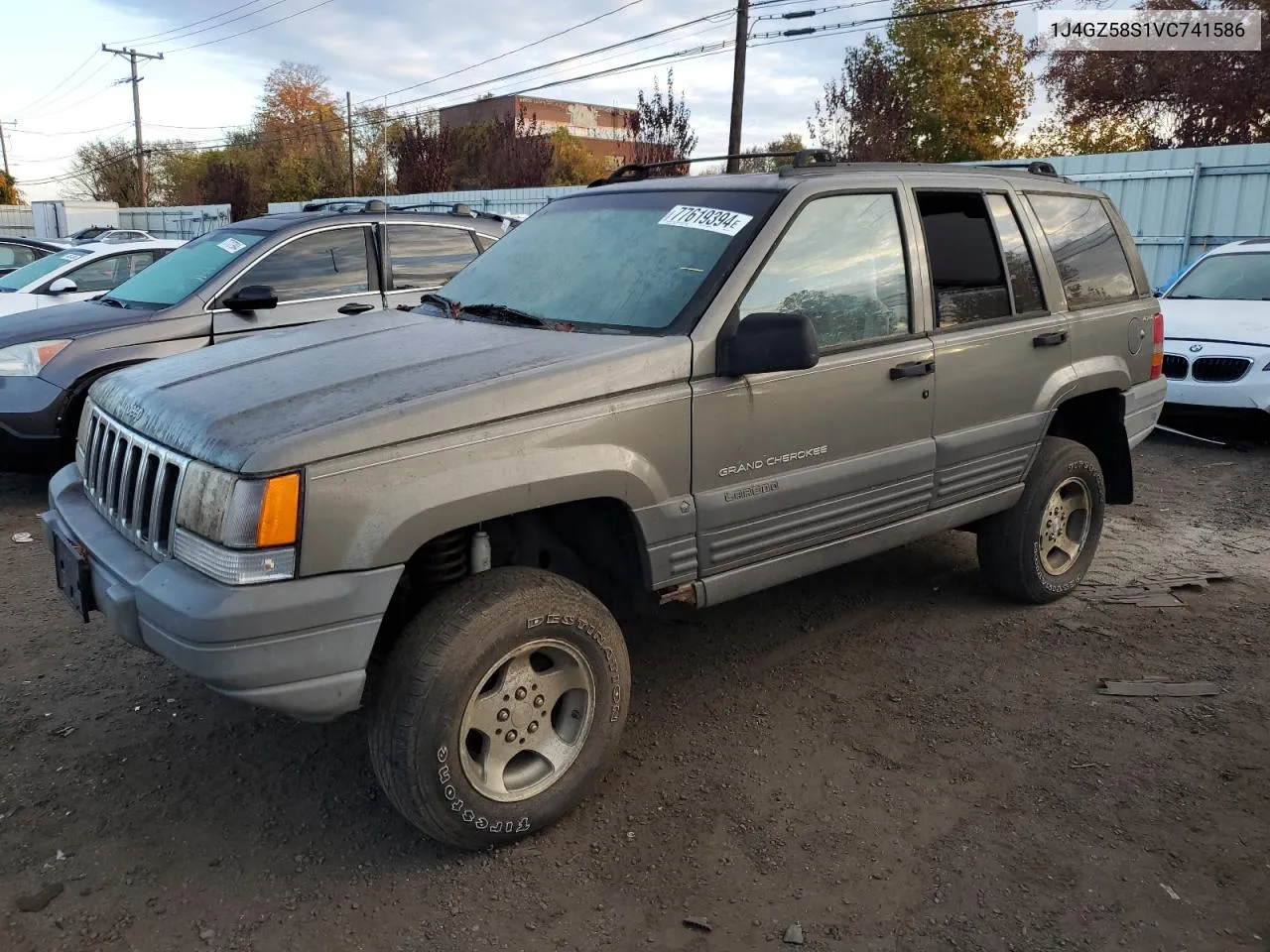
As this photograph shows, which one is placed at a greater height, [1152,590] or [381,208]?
[381,208]

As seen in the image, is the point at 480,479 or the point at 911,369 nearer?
the point at 480,479

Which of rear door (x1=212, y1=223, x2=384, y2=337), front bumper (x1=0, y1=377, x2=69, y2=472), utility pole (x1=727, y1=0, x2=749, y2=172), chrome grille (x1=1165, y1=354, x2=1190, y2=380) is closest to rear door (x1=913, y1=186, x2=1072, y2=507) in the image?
rear door (x1=212, y1=223, x2=384, y2=337)

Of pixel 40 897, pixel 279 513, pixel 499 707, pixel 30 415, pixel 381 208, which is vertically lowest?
pixel 40 897

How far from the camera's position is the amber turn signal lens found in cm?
239

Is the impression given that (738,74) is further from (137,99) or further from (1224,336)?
(137,99)

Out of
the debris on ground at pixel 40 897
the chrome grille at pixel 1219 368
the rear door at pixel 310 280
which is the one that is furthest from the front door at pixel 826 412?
the chrome grille at pixel 1219 368

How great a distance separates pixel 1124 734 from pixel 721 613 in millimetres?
1770

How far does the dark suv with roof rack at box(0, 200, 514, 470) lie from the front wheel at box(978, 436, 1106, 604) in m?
3.63

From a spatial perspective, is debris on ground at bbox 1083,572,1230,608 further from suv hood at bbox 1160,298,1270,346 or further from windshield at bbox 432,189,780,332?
suv hood at bbox 1160,298,1270,346

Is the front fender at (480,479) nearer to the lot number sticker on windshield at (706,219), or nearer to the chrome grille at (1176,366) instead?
the lot number sticker on windshield at (706,219)

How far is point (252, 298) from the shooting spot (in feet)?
19.7

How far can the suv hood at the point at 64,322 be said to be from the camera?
6059 millimetres

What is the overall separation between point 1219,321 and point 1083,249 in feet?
15.4

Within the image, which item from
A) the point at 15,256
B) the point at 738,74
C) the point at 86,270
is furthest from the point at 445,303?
the point at 738,74
